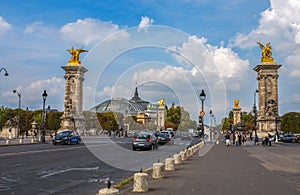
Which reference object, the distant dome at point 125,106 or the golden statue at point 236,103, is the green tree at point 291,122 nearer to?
the golden statue at point 236,103

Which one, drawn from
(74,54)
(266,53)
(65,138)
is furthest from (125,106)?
(65,138)

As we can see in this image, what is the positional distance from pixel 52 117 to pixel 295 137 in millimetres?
73600

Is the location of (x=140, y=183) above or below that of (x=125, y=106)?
below

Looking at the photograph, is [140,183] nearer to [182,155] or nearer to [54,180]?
[54,180]

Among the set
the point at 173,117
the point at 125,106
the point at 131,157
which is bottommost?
the point at 131,157

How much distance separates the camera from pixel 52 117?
111750mm

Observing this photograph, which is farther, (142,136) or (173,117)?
(173,117)

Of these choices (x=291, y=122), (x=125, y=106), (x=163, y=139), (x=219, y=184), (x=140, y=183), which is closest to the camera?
(x=140, y=183)

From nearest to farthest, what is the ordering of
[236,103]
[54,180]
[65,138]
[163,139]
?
[54,180], [65,138], [163,139], [236,103]

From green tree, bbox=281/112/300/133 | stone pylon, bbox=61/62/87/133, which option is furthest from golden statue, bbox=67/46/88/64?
green tree, bbox=281/112/300/133

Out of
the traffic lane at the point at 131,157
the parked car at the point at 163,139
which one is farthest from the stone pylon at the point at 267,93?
the traffic lane at the point at 131,157

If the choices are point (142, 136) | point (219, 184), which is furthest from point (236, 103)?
point (219, 184)

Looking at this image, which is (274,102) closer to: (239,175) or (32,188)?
(239,175)

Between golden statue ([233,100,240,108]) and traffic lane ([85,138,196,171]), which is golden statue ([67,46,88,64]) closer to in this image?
traffic lane ([85,138,196,171])
